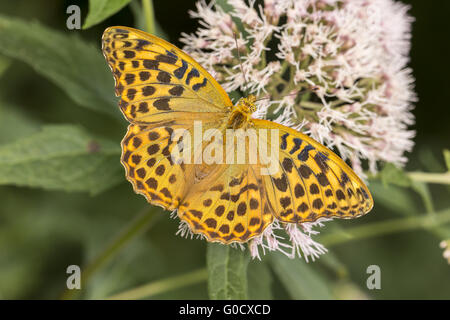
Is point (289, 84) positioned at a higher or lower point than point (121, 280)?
higher

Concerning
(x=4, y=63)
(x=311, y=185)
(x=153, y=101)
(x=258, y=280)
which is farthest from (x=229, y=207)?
(x=4, y=63)

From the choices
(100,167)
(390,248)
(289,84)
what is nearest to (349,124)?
(289,84)

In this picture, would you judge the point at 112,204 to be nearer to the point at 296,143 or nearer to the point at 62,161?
the point at 62,161

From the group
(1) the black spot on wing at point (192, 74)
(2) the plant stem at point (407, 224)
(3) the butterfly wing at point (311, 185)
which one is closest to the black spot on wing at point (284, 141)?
(3) the butterfly wing at point (311, 185)

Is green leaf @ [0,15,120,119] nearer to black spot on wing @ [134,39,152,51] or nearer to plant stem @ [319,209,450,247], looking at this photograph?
black spot on wing @ [134,39,152,51]

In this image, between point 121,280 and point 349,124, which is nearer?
point 349,124

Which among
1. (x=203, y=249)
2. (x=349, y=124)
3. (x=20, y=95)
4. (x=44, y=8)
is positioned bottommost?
(x=203, y=249)

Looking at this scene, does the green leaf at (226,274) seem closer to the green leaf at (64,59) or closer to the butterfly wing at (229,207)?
the butterfly wing at (229,207)

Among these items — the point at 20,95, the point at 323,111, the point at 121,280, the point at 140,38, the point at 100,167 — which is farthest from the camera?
the point at 20,95

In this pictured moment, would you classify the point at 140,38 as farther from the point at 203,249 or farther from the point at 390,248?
the point at 390,248
